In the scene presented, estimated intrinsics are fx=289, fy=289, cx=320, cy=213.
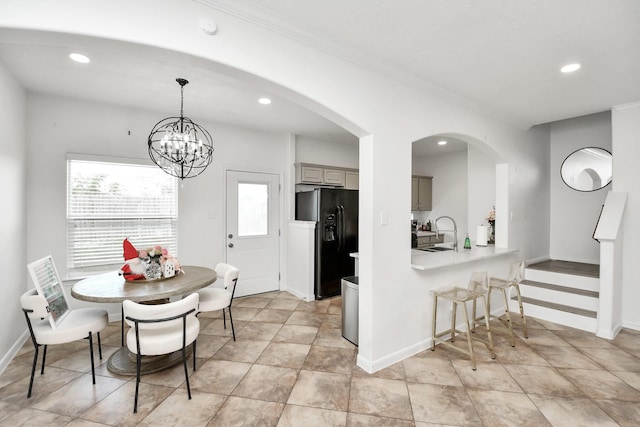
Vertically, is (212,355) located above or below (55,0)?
below

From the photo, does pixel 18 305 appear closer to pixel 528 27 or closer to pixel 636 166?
pixel 528 27

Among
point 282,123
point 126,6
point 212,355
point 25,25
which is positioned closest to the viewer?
point 25,25

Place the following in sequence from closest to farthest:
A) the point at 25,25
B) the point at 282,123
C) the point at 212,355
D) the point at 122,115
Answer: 1. the point at 25,25
2. the point at 212,355
3. the point at 122,115
4. the point at 282,123

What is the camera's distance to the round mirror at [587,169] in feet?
14.0

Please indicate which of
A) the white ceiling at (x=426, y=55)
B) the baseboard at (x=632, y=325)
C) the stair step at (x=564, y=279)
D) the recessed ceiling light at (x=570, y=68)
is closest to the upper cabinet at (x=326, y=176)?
the white ceiling at (x=426, y=55)

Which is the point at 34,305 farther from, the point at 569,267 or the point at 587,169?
the point at 587,169

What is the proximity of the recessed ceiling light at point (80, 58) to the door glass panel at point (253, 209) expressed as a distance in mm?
2264

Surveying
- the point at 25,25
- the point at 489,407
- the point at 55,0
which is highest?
the point at 55,0

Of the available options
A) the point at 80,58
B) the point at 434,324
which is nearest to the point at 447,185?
the point at 434,324

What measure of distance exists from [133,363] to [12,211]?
183cm

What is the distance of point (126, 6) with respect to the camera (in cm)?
147

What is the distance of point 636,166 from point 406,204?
2.94m

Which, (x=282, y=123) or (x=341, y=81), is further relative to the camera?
(x=282, y=123)

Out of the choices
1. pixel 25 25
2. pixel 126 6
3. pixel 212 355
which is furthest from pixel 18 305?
pixel 126 6
